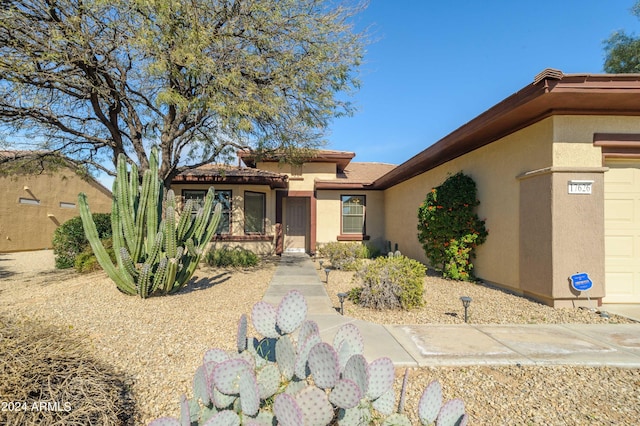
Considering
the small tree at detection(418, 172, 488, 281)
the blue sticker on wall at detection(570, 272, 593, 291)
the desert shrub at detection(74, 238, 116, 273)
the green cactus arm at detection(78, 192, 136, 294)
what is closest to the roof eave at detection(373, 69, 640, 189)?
the small tree at detection(418, 172, 488, 281)

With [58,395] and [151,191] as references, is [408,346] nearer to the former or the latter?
[58,395]

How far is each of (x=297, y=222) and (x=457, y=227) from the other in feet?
27.1

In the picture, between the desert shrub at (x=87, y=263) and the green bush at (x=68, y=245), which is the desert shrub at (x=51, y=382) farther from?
the green bush at (x=68, y=245)

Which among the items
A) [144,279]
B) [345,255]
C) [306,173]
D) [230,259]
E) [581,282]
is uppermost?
[306,173]

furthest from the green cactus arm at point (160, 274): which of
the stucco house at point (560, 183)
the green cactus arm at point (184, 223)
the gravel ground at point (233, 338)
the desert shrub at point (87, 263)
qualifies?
the stucco house at point (560, 183)

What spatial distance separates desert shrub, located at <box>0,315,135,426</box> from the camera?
1.92 m

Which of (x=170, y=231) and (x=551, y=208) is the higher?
(x=551, y=208)

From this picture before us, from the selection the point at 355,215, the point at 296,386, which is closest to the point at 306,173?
the point at 355,215

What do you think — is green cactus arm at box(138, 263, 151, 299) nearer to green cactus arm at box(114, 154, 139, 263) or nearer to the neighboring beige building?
green cactus arm at box(114, 154, 139, 263)

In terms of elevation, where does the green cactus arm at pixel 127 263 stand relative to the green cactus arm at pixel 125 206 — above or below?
→ below

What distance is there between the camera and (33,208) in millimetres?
16656

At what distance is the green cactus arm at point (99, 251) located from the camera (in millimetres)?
5980

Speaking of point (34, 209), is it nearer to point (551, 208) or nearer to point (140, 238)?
point (140, 238)

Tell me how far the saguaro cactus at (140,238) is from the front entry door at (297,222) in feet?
27.5
